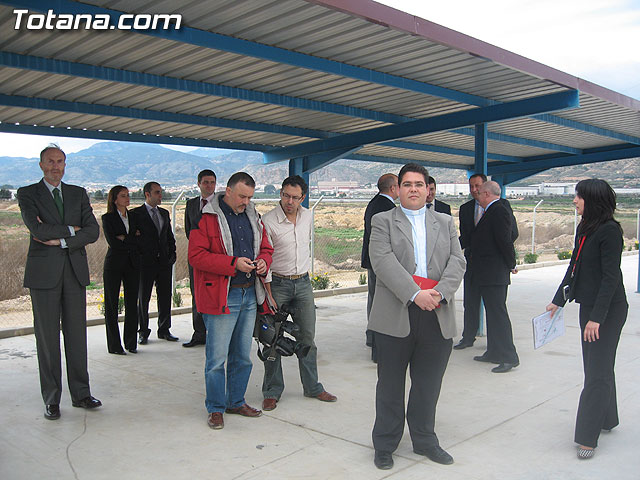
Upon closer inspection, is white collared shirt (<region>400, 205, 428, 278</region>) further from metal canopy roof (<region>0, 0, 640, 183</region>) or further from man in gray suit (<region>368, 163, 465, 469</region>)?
metal canopy roof (<region>0, 0, 640, 183</region>)

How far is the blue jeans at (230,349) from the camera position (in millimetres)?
4613

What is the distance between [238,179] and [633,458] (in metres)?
3.33

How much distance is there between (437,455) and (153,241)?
4540 mm

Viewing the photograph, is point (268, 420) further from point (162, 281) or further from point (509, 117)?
point (509, 117)

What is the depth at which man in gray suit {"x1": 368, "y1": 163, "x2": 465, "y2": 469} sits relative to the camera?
3803 millimetres

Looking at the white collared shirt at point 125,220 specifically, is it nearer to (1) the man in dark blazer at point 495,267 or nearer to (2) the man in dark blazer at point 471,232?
(2) the man in dark blazer at point 471,232

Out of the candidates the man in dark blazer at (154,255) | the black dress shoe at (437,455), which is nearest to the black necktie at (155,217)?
the man in dark blazer at (154,255)

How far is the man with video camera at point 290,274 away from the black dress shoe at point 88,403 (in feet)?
4.54

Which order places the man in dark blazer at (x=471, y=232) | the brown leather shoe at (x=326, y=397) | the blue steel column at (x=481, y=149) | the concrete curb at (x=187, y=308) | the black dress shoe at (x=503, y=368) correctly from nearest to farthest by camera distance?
the brown leather shoe at (x=326, y=397) → the black dress shoe at (x=503, y=368) → the man in dark blazer at (x=471, y=232) → the concrete curb at (x=187, y=308) → the blue steel column at (x=481, y=149)

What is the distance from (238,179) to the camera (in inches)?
181

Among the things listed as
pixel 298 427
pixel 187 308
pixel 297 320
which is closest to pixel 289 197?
pixel 297 320

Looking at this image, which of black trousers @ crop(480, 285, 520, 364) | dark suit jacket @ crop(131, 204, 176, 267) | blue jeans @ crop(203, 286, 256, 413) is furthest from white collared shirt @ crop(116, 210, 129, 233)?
black trousers @ crop(480, 285, 520, 364)

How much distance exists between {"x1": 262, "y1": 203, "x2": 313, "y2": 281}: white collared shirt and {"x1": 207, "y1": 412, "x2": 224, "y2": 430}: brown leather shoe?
1239 mm

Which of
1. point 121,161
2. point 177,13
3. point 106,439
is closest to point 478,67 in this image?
point 177,13
